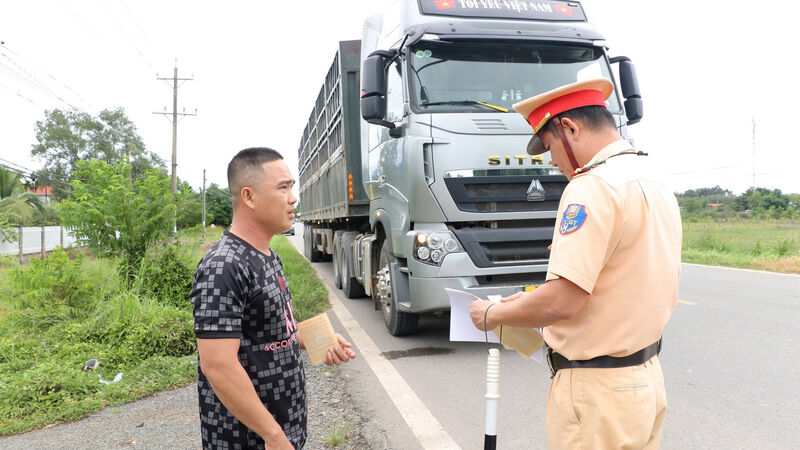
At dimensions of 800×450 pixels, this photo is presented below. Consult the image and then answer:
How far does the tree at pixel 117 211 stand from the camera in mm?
7184

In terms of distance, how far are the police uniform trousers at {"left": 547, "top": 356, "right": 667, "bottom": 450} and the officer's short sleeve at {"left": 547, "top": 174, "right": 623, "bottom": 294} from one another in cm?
32

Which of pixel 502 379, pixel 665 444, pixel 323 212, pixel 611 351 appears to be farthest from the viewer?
pixel 323 212

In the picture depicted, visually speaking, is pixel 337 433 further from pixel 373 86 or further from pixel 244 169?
pixel 373 86

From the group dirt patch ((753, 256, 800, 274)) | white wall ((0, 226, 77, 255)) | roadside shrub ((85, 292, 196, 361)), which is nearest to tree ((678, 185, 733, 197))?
dirt patch ((753, 256, 800, 274))

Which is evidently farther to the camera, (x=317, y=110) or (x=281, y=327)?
(x=317, y=110)

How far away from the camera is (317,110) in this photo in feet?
38.8

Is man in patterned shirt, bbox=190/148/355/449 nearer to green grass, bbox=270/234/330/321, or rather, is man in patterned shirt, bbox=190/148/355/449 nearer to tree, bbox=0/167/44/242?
green grass, bbox=270/234/330/321

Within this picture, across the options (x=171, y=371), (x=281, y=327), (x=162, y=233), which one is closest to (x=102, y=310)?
(x=162, y=233)

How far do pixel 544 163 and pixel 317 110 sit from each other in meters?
7.65

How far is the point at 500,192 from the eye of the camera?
504 cm

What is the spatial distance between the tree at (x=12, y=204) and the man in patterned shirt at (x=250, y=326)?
731 inches

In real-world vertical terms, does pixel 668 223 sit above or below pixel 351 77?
below

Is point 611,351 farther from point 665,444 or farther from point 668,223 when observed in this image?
point 665,444

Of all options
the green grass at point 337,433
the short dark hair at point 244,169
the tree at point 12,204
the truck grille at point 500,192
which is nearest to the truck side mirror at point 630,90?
the truck grille at point 500,192
